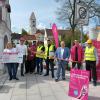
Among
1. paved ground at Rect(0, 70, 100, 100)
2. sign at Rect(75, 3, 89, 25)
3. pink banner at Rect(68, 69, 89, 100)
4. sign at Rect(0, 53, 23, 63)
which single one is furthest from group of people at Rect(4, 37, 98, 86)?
pink banner at Rect(68, 69, 89, 100)

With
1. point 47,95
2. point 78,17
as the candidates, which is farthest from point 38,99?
point 78,17

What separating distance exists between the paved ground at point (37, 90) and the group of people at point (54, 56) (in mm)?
756

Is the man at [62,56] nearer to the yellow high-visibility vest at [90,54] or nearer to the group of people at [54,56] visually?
the group of people at [54,56]

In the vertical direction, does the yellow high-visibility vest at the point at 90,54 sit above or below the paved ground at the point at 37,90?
above

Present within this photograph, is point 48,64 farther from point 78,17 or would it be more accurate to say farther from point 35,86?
point 78,17

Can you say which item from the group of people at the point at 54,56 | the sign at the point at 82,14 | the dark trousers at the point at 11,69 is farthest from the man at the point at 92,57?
the dark trousers at the point at 11,69

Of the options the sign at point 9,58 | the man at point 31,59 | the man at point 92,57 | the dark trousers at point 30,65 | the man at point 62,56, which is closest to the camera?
the man at point 92,57

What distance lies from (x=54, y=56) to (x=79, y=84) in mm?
5417

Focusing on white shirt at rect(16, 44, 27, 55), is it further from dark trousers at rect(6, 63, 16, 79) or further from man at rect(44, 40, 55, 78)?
dark trousers at rect(6, 63, 16, 79)

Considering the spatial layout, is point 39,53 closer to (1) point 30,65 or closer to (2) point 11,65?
(1) point 30,65

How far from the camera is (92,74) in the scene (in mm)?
12664

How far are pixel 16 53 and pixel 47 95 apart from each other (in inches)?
172

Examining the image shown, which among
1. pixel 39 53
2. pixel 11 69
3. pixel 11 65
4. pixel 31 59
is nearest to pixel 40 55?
pixel 39 53

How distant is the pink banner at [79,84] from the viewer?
9.09 meters
